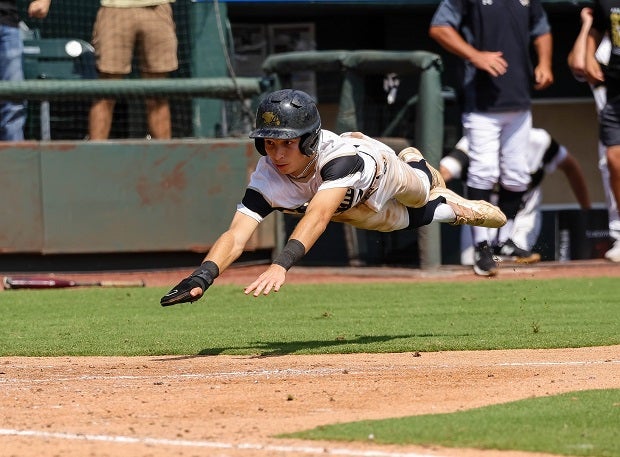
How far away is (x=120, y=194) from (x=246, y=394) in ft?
21.3

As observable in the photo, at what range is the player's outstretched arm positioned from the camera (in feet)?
21.5

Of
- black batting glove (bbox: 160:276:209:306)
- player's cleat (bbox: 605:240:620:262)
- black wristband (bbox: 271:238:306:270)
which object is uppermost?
black wristband (bbox: 271:238:306:270)

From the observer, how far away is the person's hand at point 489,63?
11.2 meters

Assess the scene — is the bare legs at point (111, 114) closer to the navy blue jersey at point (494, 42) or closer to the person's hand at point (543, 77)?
the navy blue jersey at point (494, 42)

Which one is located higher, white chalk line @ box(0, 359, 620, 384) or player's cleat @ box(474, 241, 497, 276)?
white chalk line @ box(0, 359, 620, 384)

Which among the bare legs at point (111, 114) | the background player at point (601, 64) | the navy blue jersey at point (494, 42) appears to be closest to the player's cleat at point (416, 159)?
the navy blue jersey at point (494, 42)

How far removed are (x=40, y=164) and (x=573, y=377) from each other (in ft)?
22.7

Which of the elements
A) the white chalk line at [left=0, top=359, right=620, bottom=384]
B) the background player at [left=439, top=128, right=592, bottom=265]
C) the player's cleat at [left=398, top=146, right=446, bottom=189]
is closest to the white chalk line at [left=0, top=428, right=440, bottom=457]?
the white chalk line at [left=0, top=359, right=620, bottom=384]

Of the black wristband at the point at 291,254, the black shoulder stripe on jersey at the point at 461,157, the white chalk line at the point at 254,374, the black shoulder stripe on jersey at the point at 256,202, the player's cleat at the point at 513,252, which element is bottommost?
the player's cleat at the point at 513,252

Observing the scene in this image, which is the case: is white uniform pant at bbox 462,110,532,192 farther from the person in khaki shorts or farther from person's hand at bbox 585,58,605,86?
the person in khaki shorts

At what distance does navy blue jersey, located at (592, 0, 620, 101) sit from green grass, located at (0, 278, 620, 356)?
6.42 feet

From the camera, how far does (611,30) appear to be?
1191 centimetres

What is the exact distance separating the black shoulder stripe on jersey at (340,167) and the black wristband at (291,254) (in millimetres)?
428

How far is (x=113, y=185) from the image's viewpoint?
1212 cm
